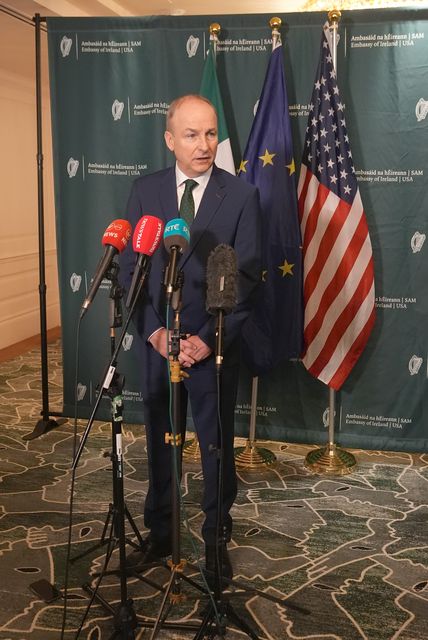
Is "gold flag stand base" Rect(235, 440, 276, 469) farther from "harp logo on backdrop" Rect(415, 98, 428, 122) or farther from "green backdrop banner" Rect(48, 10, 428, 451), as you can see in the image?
"harp logo on backdrop" Rect(415, 98, 428, 122)

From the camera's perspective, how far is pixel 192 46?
155 inches

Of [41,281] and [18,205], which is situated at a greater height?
[18,205]

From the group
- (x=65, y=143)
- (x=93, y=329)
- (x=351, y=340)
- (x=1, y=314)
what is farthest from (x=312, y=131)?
(x=1, y=314)

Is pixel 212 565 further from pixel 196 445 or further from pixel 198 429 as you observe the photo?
pixel 196 445

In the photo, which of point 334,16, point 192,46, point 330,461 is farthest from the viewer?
point 192,46

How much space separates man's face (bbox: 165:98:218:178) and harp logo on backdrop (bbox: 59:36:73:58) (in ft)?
6.62

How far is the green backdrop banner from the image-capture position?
12.3 feet

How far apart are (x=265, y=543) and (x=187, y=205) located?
1520 millimetres

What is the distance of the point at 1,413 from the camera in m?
4.64

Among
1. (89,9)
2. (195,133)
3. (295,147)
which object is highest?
(89,9)

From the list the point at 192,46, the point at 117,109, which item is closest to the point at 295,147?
the point at 192,46

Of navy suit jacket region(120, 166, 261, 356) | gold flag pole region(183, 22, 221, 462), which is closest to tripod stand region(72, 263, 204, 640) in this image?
navy suit jacket region(120, 166, 261, 356)

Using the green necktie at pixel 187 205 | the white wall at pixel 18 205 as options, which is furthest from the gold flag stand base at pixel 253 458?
the white wall at pixel 18 205

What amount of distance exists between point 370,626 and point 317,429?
1.86 metres
